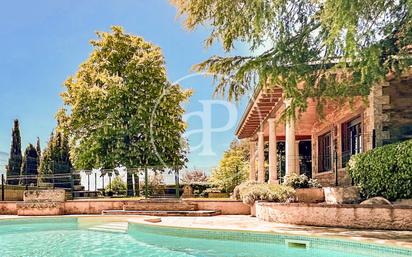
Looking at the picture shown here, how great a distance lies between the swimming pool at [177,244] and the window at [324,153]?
11619mm

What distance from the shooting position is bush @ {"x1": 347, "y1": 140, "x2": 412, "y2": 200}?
37.0 ft

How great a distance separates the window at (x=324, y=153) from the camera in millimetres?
21211

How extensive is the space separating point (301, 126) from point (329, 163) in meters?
2.98

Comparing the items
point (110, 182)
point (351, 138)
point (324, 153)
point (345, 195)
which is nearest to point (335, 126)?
point (351, 138)

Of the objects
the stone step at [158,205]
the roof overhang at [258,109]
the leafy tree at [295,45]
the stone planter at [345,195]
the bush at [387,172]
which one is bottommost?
the stone step at [158,205]

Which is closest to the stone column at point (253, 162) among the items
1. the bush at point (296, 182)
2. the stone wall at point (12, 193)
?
the bush at point (296, 182)

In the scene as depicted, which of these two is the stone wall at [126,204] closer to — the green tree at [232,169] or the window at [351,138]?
the window at [351,138]

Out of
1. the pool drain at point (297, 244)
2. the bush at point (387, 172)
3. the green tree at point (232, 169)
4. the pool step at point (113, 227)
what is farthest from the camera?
the green tree at point (232, 169)

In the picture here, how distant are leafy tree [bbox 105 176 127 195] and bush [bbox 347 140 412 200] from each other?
13.1 metres

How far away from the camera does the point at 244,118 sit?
73.6 feet

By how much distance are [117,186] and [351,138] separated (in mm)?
11804

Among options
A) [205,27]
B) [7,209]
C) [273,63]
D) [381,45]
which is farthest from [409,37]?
[7,209]

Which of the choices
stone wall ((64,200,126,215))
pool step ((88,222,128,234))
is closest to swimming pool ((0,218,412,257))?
pool step ((88,222,128,234))

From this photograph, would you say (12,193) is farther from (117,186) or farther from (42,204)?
(117,186)
